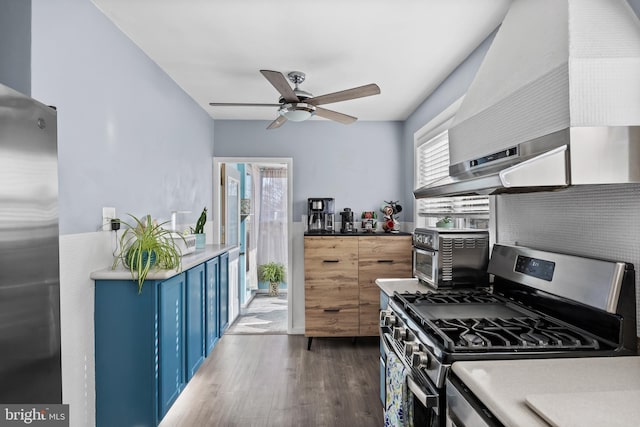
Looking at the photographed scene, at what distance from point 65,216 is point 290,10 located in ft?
5.18

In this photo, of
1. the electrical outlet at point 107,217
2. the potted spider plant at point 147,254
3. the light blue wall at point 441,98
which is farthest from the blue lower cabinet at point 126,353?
the light blue wall at point 441,98

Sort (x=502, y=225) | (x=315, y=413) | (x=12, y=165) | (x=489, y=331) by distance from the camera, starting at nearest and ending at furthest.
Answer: (x=12, y=165) → (x=489, y=331) → (x=502, y=225) → (x=315, y=413)

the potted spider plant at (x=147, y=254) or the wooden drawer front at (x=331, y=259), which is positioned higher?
the potted spider plant at (x=147, y=254)

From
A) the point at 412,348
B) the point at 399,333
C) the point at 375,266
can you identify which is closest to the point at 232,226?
the point at 375,266

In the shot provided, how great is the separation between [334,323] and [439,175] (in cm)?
177

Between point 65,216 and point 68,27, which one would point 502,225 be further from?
point 68,27

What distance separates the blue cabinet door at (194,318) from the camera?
2.48m

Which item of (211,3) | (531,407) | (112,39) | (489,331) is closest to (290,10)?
(211,3)

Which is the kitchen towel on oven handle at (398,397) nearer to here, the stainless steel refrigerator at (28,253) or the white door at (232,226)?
the stainless steel refrigerator at (28,253)

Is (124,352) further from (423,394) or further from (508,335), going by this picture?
(508,335)

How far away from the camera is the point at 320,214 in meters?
4.14

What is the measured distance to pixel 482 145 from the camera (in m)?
1.68

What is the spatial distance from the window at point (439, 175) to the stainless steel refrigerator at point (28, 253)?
235cm

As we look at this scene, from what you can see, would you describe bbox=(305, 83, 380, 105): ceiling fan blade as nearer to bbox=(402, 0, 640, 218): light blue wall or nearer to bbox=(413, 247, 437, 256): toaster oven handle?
bbox=(402, 0, 640, 218): light blue wall
